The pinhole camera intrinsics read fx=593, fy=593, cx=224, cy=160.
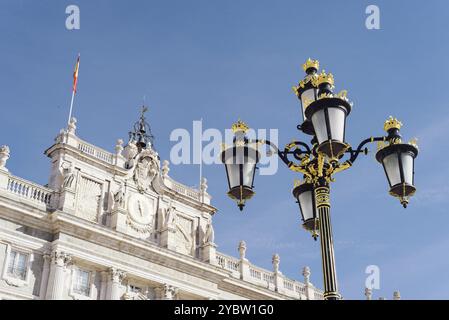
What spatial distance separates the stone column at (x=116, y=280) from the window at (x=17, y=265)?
14.0ft

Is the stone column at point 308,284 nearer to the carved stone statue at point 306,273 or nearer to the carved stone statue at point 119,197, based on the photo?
the carved stone statue at point 306,273

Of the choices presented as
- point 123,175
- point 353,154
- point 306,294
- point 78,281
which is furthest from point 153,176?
point 353,154

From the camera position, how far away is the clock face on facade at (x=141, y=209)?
3256 centimetres

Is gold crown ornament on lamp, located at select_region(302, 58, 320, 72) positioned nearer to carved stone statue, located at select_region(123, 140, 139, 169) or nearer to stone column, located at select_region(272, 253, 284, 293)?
carved stone statue, located at select_region(123, 140, 139, 169)

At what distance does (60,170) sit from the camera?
30.1m

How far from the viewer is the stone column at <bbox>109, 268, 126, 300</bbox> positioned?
29.1 metres

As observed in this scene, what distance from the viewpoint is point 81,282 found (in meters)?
28.9

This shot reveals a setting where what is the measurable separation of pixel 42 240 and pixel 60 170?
3.91 metres

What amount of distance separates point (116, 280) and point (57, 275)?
337 cm

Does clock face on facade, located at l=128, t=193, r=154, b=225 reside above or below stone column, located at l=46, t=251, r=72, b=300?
above

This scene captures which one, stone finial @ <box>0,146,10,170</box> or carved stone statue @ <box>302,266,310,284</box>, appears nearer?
stone finial @ <box>0,146,10,170</box>

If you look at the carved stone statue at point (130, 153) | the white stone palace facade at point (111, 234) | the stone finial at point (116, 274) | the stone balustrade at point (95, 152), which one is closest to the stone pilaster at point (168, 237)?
the white stone palace facade at point (111, 234)

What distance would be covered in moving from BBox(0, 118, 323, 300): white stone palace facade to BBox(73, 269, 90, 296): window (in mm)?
49

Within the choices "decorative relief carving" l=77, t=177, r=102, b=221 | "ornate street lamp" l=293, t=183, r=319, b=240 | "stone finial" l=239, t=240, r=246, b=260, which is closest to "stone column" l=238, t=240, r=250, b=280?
"stone finial" l=239, t=240, r=246, b=260
